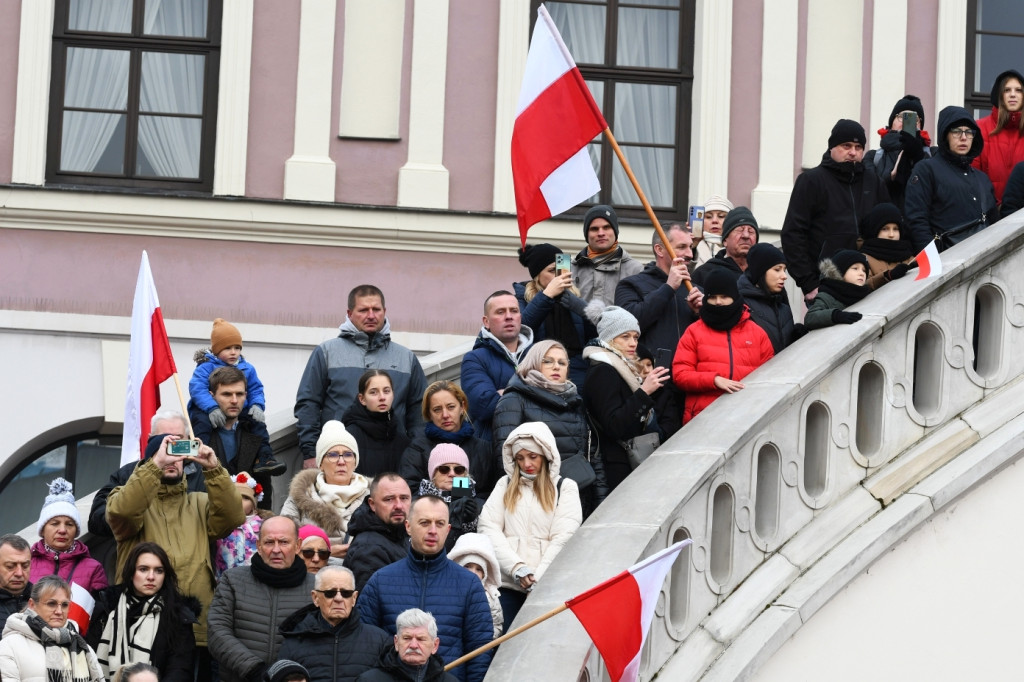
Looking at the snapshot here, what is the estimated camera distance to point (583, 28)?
1727 cm

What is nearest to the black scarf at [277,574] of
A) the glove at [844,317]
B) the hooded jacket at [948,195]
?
the glove at [844,317]

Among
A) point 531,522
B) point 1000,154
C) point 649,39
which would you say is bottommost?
point 531,522

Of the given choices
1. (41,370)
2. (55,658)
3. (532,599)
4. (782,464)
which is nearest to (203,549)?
(55,658)

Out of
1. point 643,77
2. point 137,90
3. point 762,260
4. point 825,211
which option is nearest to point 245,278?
point 137,90

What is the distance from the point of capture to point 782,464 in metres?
8.84

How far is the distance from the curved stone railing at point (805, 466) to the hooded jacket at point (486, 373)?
2.00m

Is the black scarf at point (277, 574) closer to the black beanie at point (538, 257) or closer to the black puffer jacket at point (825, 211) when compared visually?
the black beanie at point (538, 257)

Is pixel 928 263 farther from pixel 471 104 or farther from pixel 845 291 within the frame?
pixel 471 104

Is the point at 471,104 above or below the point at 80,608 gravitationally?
above

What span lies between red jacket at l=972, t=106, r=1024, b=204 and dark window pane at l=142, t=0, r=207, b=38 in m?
6.99

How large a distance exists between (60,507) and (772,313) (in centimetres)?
341

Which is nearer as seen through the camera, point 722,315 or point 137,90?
point 722,315

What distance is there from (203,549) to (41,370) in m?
6.58

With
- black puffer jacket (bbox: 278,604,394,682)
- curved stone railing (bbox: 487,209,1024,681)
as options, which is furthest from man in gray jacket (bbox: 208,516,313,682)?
curved stone railing (bbox: 487,209,1024,681)
